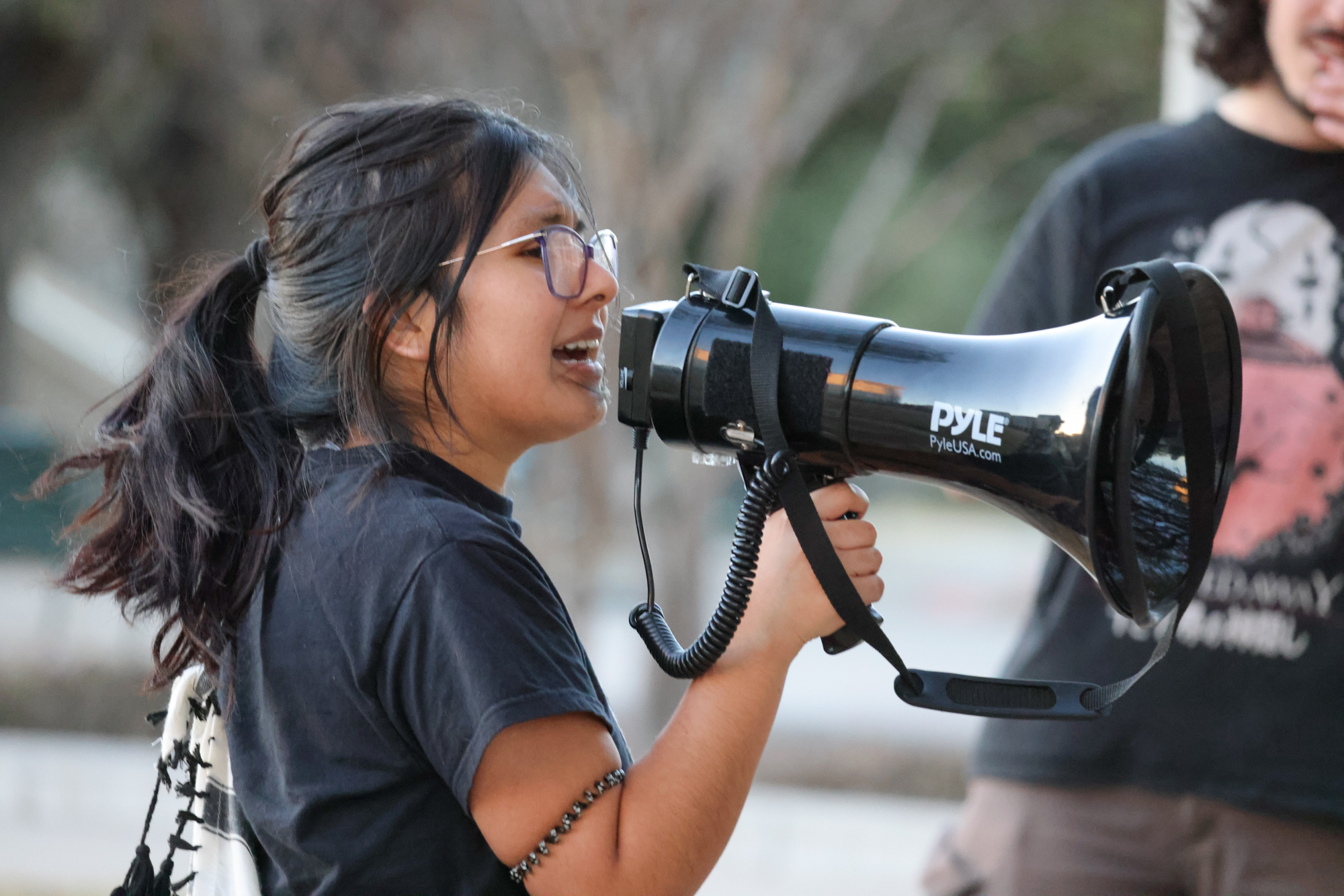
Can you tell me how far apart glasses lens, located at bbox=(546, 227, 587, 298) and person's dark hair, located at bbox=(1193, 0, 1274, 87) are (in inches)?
50.3

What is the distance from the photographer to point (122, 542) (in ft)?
5.32

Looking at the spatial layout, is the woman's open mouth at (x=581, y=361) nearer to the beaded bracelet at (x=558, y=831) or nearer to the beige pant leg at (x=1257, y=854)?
the beaded bracelet at (x=558, y=831)

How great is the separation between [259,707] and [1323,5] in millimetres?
1870

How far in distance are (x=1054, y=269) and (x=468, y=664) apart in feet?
4.51

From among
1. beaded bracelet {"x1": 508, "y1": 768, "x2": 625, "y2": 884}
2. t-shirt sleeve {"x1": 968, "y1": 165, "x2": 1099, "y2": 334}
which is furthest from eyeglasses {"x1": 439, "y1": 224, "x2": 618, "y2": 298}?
t-shirt sleeve {"x1": 968, "y1": 165, "x2": 1099, "y2": 334}

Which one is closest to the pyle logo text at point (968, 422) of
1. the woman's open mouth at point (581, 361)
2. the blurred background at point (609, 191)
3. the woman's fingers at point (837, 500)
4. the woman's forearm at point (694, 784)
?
the woman's fingers at point (837, 500)

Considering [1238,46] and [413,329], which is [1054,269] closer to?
[1238,46]

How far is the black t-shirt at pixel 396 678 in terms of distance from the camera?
130 cm

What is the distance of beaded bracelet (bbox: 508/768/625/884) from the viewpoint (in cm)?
130

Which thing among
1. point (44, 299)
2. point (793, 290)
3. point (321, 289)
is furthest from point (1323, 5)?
point (44, 299)

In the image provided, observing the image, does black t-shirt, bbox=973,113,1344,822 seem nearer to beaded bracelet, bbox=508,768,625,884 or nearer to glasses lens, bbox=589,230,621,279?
glasses lens, bbox=589,230,621,279

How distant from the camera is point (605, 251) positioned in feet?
5.70

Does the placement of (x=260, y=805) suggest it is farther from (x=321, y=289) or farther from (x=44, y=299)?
(x=44, y=299)

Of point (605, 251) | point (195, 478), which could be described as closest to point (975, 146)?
Result: point (605, 251)
